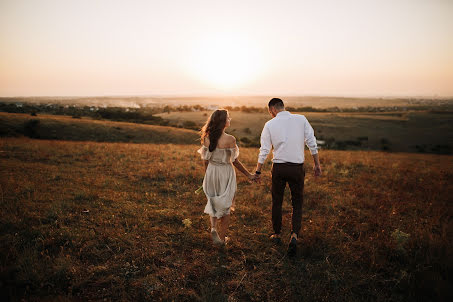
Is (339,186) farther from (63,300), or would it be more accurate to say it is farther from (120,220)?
(63,300)

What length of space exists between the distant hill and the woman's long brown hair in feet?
112

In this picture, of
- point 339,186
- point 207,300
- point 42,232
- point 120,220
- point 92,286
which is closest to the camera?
point 207,300

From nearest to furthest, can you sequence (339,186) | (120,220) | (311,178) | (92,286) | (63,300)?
1. (63,300)
2. (92,286)
3. (120,220)
4. (339,186)
5. (311,178)

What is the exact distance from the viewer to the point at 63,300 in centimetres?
379

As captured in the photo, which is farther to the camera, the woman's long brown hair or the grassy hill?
the woman's long brown hair

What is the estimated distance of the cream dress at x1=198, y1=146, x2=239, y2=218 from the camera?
5324 mm

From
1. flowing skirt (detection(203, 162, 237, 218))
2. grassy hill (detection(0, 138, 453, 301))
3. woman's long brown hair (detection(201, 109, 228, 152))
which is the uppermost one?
woman's long brown hair (detection(201, 109, 228, 152))

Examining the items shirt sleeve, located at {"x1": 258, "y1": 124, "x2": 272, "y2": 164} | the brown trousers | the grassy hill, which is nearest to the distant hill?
the grassy hill

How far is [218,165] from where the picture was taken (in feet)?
17.9

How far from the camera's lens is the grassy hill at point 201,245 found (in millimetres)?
4293

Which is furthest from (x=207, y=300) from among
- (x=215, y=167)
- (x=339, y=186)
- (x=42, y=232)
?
(x=339, y=186)

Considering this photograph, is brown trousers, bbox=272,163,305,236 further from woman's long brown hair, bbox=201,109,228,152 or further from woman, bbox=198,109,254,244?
woman's long brown hair, bbox=201,109,228,152

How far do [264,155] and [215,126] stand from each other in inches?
52.4

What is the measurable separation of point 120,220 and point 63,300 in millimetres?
3086
